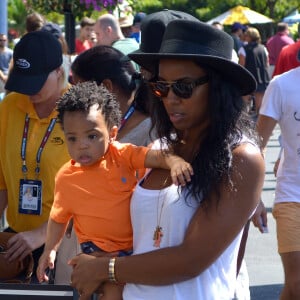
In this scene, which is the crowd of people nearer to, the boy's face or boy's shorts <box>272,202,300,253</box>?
the boy's face

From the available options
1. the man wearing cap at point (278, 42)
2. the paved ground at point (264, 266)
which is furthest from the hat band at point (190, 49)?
the man wearing cap at point (278, 42)

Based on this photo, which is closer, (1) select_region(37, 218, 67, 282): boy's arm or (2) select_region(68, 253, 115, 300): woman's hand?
(2) select_region(68, 253, 115, 300): woman's hand

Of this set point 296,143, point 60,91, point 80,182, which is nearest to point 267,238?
point 296,143

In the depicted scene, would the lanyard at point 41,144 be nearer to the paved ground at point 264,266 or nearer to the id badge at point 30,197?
the id badge at point 30,197

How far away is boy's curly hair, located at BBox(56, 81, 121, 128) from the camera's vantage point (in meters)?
3.67

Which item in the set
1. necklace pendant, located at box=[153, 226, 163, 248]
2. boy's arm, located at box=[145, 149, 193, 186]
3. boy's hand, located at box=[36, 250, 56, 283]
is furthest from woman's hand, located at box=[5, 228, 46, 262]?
necklace pendant, located at box=[153, 226, 163, 248]

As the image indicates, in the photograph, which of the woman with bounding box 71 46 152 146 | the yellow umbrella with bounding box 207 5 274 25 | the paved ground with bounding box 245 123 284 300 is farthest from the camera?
the yellow umbrella with bounding box 207 5 274 25

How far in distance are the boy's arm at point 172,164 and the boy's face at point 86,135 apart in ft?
0.79

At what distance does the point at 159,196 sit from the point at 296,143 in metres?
→ 2.67

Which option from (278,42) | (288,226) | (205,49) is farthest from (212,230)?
(278,42)

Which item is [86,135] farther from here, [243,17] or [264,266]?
[243,17]

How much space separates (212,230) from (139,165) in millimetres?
676

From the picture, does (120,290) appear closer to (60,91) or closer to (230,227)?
(230,227)

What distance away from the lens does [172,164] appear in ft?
10.2
